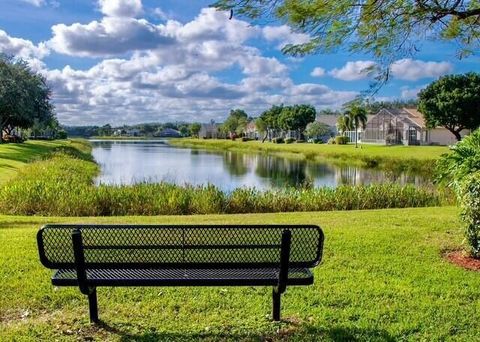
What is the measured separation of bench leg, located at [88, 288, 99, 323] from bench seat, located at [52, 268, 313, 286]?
0.24 metres

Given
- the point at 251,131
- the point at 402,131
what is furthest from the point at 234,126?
the point at 402,131

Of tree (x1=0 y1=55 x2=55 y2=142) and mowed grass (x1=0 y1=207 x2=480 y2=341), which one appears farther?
tree (x1=0 y1=55 x2=55 y2=142)

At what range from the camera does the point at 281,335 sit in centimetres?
452

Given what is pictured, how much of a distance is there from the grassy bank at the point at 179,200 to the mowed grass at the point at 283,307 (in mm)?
7918

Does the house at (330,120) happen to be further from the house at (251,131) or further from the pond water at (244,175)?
the pond water at (244,175)

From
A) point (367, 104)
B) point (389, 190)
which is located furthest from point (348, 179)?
point (367, 104)

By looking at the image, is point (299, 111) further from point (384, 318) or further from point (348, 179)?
point (384, 318)

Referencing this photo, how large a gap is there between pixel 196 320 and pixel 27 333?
1.51 metres

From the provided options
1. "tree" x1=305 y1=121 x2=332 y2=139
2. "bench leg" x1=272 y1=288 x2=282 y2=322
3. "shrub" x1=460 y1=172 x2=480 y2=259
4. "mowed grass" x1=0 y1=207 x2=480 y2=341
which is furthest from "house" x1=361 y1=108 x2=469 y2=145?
"bench leg" x1=272 y1=288 x2=282 y2=322

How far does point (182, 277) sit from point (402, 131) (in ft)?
264

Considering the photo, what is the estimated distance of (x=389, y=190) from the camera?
18.2 m

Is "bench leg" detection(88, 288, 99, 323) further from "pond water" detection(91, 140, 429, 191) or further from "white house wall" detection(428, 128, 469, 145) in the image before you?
"white house wall" detection(428, 128, 469, 145)

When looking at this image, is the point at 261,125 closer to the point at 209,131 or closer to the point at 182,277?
the point at 209,131

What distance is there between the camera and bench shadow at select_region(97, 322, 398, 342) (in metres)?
4.44
